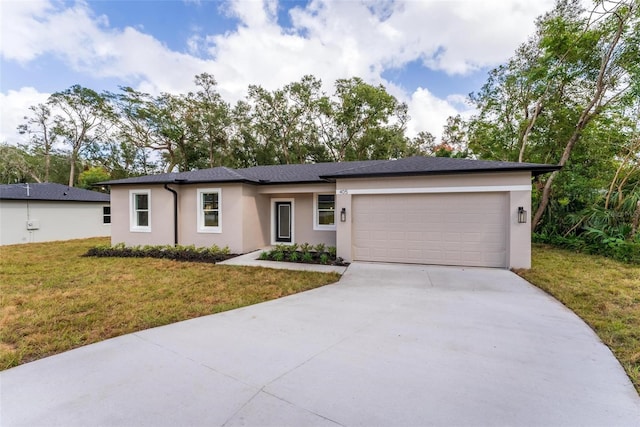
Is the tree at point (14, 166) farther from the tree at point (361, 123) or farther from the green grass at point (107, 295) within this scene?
the tree at point (361, 123)

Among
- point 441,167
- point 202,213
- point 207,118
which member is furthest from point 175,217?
point 207,118

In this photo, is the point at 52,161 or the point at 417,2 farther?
the point at 52,161

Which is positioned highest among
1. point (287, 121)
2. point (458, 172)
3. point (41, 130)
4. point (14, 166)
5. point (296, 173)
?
point (287, 121)

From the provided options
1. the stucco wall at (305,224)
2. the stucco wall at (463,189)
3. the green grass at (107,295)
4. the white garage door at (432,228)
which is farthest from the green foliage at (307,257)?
the stucco wall at (305,224)

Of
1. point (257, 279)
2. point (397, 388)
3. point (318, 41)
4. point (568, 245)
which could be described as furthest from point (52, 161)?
point (568, 245)

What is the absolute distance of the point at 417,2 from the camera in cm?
870

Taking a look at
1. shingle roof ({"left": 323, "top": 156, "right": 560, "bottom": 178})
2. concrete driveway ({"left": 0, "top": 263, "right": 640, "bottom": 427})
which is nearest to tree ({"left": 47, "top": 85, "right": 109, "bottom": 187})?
shingle roof ({"left": 323, "top": 156, "right": 560, "bottom": 178})

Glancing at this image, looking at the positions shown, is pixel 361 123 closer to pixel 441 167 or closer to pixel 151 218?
pixel 441 167

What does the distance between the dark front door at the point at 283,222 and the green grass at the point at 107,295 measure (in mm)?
3633

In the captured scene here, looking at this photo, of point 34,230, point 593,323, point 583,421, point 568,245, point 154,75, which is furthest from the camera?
point 154,75

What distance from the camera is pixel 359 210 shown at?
8.47 metres

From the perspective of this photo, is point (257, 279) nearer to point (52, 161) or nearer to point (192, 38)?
point (192, 38)

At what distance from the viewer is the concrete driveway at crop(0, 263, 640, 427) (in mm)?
2105

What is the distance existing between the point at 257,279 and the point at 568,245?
36.7 feet
